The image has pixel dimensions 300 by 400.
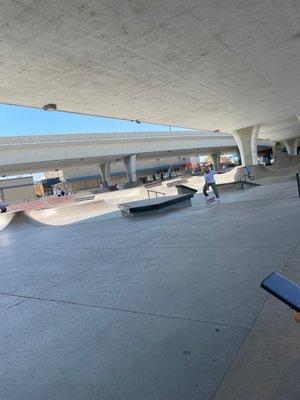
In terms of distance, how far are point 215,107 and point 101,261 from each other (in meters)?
18.5

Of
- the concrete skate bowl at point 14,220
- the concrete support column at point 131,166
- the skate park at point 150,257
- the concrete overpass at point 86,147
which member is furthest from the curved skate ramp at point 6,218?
the concrete support column at point 131,166

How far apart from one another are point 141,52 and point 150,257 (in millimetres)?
7151

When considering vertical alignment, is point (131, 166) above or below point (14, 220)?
above

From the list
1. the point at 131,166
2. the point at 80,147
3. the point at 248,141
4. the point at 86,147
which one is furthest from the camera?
the point at 131,166

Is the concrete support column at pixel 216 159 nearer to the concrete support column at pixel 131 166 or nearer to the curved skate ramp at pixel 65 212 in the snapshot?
the concrete support column at pixel 131 166

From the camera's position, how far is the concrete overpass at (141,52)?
8195 mm

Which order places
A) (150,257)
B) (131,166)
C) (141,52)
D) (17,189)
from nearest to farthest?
(150,257), (141,52), (131,166), (17,189)

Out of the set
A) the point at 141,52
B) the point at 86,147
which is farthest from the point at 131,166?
the point at 141,52

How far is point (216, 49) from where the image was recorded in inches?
475

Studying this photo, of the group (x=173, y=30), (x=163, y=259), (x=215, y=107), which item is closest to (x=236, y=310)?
(x=163, y=259)

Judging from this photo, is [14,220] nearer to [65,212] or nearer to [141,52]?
Result: [65,212]

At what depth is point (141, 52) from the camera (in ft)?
36.5

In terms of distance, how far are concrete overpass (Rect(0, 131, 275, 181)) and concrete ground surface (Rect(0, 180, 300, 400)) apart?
34.2m

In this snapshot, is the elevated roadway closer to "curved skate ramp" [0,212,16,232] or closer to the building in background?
"curved skate ramp" [0,212,16,232]
